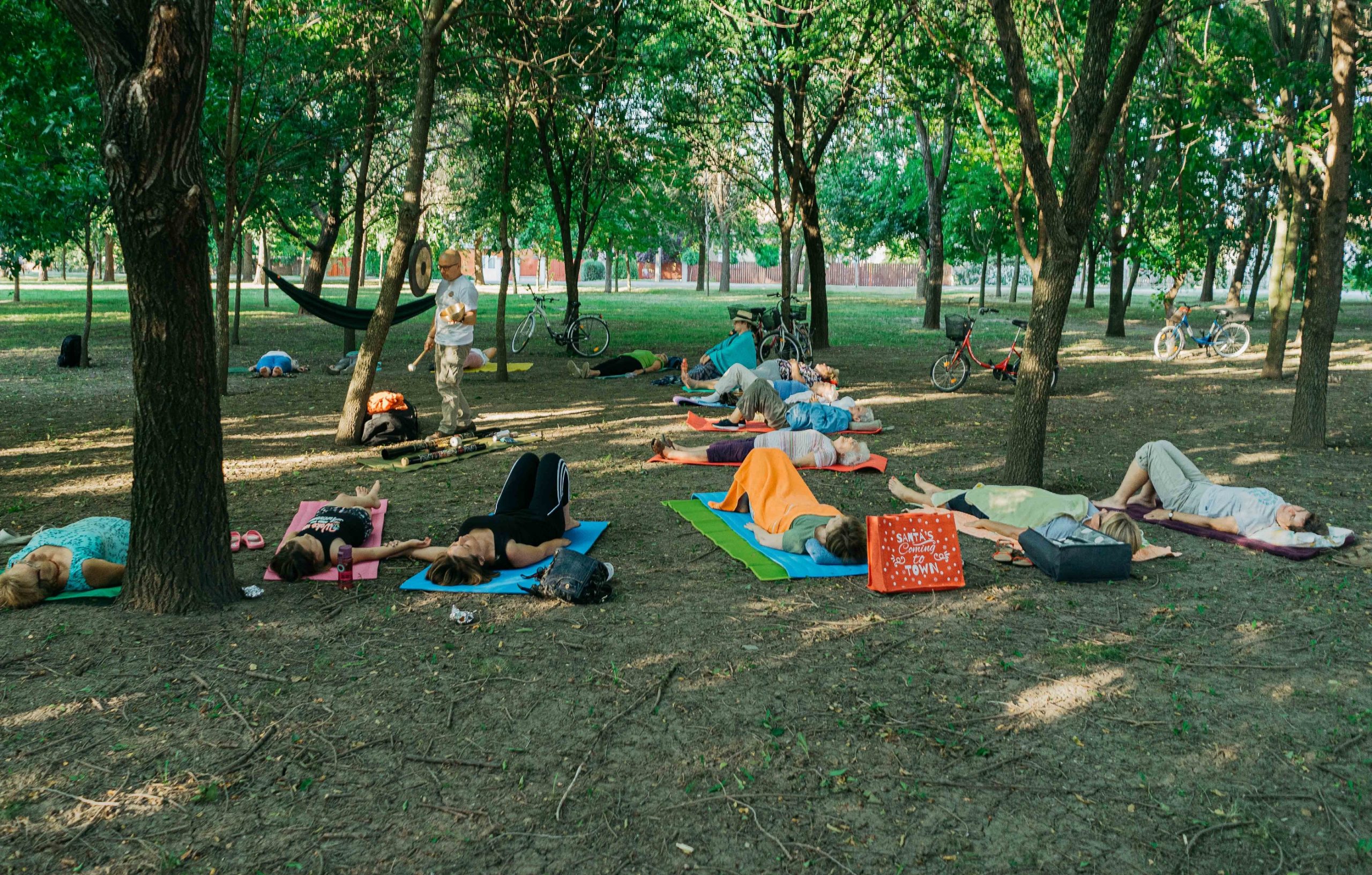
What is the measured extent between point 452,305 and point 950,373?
6222 millimetres

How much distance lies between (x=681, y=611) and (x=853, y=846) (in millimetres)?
1742

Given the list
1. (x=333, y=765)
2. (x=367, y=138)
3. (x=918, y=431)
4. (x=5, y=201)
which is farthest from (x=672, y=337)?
(x=333, y=765)

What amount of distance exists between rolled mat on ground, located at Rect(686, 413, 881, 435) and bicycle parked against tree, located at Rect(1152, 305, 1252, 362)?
8.60m

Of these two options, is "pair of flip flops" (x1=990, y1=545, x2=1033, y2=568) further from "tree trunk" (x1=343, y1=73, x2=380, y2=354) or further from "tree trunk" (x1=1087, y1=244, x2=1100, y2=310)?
"tree trunk" (x1=1087, y1=244, x2=1100, y2=310)

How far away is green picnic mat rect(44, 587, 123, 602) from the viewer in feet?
13.3

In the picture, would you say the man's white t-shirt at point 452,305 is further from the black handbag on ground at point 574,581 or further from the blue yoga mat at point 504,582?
the black handbag on ground at point 574,581

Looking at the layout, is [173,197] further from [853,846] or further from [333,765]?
[853,846]

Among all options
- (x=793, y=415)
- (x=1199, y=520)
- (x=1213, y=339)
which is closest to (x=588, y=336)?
(x=793, y=415)

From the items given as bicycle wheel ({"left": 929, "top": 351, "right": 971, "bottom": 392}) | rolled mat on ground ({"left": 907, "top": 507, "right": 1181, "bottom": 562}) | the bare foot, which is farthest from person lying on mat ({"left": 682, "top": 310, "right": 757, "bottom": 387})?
rolled mat on ground ({"left": 907, "top": 507, "right": 1181, "bottom": 562})

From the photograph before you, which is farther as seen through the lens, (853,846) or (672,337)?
(672,337)

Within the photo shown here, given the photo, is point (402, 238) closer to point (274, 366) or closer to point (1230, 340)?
point (274, 366)

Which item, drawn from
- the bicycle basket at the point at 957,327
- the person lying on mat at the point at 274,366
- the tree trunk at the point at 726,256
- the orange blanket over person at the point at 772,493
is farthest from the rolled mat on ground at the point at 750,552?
the tree trunk at the point at 726,256

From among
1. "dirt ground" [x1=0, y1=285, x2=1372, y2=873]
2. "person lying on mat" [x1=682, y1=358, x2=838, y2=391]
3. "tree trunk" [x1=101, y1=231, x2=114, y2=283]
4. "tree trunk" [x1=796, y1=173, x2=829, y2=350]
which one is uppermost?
"tree trunk" [x1=101, y1=231, x2=114, y2=283]

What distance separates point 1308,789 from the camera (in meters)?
2.90
